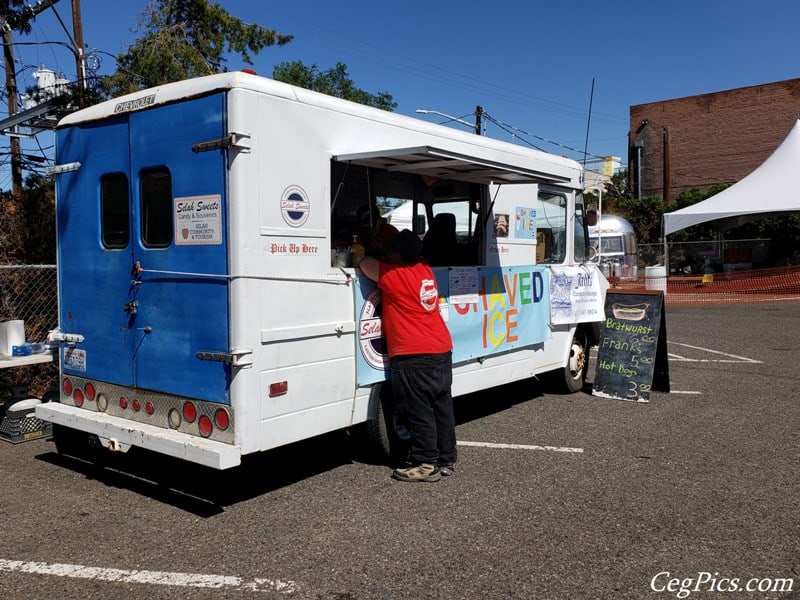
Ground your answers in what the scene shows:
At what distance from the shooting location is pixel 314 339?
477 centimetres

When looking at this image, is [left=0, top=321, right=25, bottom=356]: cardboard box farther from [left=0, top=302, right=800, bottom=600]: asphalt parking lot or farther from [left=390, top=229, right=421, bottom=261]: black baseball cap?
[left=390, top=229, right=421, bottom=261]: black baseball cap

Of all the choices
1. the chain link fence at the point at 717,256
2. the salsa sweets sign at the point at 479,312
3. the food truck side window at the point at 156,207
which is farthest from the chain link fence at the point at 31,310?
the chain link fence at the point at 717,256

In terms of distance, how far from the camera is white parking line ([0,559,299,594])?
3615 millimetres

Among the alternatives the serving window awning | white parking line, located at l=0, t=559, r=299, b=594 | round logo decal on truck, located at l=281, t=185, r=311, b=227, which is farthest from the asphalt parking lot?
the serving window awning

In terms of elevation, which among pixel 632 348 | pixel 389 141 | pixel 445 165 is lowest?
pixel 632 348

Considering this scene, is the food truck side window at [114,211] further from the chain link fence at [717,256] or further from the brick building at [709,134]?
the brick building at [709,134]

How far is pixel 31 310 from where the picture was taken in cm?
784

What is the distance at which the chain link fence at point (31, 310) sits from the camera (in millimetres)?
7566

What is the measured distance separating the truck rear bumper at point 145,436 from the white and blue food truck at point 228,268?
1cm

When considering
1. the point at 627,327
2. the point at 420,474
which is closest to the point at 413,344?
the point at 420,474

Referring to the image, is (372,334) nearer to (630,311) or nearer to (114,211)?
(114,211)

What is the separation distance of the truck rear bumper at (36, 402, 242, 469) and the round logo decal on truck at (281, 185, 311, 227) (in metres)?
1.46

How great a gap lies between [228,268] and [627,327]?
17.4 ft

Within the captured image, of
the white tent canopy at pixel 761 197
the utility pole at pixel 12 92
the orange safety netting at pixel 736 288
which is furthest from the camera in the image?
the white tent canopy at pixel 761 197
